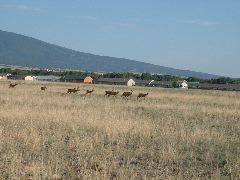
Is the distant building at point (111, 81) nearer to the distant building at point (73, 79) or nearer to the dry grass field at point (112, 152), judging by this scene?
the distant building at point (73, 79)

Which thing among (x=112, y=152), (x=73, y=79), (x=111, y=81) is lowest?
(x=73, y=79)

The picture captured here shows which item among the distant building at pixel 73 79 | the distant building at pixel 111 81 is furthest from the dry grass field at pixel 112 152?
the distant building at pixel 73 79

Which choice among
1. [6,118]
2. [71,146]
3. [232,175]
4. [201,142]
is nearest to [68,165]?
[71,146]

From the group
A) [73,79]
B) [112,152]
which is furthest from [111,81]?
[112,152]

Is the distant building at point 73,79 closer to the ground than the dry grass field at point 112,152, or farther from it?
closer to the ground

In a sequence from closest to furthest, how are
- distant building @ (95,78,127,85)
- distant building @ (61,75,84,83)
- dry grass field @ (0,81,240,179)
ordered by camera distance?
1. dry grass field @ (0,81,240,179)
2. distant building @ (95,78,127,85)
3. distant building @ (61,75,84,83)

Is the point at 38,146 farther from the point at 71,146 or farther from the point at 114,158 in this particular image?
the point at 114,158

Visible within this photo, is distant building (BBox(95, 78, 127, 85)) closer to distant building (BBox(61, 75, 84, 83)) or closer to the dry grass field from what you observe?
distant building (BBox(61, 75, 84, 83))

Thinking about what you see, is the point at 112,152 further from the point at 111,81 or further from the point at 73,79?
the point at 73,79

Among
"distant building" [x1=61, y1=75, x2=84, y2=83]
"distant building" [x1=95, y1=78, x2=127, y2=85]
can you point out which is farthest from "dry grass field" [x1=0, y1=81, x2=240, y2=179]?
"distant building" [x1=61, y1=75, x2=84, y2=83]

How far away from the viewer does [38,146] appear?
41.1 feet

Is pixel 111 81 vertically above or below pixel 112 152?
below

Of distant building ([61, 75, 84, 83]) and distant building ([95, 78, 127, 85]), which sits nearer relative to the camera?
distant building ([95, 78, 127, 85])

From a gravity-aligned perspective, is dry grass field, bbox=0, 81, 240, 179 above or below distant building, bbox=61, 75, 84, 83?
above
